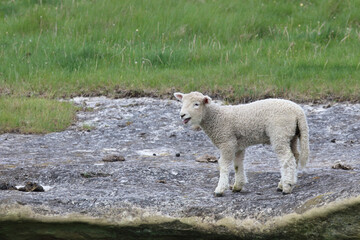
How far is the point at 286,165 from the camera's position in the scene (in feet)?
19.2

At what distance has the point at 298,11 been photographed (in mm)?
14617

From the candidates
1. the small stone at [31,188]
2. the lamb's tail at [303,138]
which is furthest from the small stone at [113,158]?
the lamb's tail at [303,138]

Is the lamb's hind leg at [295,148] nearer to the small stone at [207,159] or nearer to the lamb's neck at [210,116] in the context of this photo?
the lamb's neck at [210,116]

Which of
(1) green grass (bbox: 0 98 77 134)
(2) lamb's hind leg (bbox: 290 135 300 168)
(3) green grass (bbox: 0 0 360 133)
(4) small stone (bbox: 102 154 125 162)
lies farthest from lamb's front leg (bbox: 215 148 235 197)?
(3) green grass (bbox: 0 0 360 133)

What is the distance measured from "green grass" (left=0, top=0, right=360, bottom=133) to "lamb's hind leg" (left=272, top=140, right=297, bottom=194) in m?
4.76

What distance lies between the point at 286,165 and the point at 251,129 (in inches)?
20.9

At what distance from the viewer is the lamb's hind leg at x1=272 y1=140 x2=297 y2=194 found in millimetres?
5848

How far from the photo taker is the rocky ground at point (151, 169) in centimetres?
560

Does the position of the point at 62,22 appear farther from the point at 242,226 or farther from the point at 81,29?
the point at 242,226

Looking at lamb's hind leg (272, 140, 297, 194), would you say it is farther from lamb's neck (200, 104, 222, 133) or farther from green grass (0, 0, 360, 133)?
green grass (0, 0, 360, 133)

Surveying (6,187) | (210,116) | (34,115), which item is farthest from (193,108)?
(34,115)

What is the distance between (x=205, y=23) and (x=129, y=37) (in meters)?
1.85

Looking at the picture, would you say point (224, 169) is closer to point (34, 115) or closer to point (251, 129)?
point (251, 129)

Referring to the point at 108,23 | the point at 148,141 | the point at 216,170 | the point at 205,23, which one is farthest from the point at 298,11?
the point at 216,170
